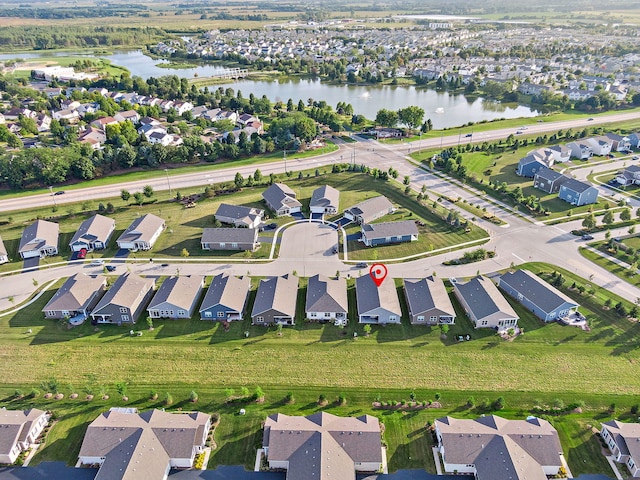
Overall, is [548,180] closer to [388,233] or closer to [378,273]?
[388,233]

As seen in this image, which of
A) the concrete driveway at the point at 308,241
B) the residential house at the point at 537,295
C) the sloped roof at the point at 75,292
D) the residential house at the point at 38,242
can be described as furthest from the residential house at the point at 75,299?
the residential house at the point at 537,295

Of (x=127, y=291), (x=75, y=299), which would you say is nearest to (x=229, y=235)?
(x=127, y=291)

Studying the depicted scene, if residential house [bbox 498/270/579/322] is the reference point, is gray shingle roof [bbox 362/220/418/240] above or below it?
above

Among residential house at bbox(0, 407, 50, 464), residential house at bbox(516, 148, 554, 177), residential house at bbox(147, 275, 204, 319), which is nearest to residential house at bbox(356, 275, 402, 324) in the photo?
residential house at bbox(147, 275, 204, 319)

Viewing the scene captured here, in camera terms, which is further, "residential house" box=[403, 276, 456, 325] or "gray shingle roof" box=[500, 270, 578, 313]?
"gray shingle roof" box=[500, 270, 578, 313]

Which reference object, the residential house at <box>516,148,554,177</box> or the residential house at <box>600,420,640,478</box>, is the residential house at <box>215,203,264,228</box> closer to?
the residential house at <box>600,420,640,478</box>

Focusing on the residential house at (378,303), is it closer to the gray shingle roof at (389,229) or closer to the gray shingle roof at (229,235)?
the gray shingle roof at (389,229)
